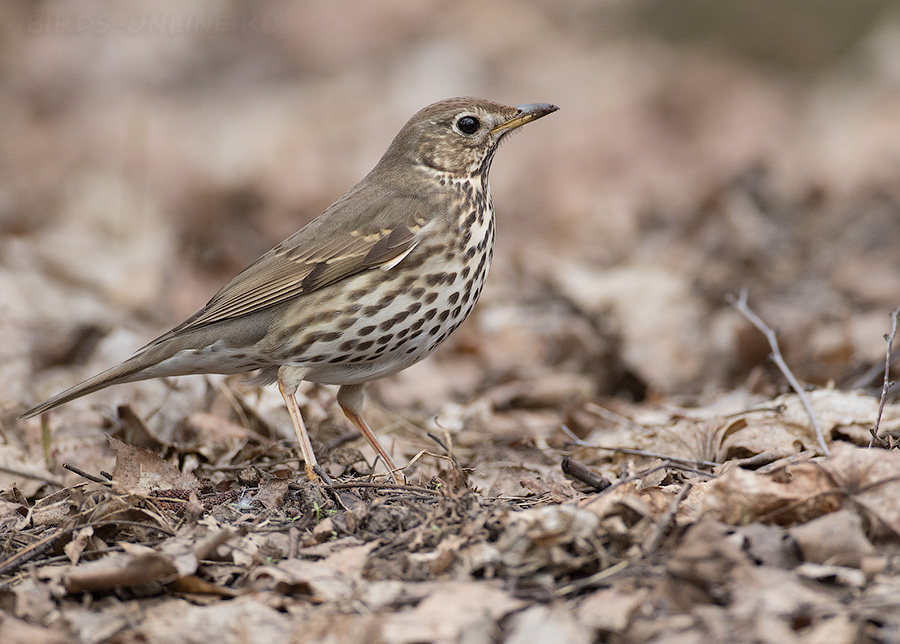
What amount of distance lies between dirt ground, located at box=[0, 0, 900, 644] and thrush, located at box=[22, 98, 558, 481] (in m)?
0.40

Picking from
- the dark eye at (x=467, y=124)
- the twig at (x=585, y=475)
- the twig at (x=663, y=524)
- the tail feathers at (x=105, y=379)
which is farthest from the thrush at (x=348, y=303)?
the twig at (x=663, y=524)

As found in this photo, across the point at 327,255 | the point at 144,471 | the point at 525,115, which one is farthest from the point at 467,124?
the point at 144,471

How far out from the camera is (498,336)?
24.1ft

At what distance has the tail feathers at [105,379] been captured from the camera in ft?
14.1

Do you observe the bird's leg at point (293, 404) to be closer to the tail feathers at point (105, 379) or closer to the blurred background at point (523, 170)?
the tail feathers at point (105, 379)

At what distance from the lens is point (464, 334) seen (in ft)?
24.2

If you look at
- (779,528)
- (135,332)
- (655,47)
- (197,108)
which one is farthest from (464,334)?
(655,47)

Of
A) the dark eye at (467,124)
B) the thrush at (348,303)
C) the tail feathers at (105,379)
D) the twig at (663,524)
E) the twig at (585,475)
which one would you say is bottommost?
the twig at (585,475)

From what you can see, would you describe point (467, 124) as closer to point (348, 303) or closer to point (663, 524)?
point (348, 303)

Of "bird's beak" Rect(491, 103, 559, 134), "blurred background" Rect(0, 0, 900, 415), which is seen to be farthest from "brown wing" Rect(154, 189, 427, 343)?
"blurred background" Rect(0, 0, 900, 415)

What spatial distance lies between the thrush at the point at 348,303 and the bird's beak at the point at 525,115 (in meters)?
0.41

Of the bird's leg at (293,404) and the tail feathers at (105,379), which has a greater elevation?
the tail feathers at (105,379)

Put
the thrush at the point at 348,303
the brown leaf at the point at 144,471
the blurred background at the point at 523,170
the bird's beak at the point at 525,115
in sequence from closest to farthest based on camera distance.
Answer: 1. the brown leaf at the point at 144,471
2. the thrush at the point at 348,303
3. the bird's beak at the point at 525,115
4. the blurred background at the point at 523,170

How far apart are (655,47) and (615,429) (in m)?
12.2
